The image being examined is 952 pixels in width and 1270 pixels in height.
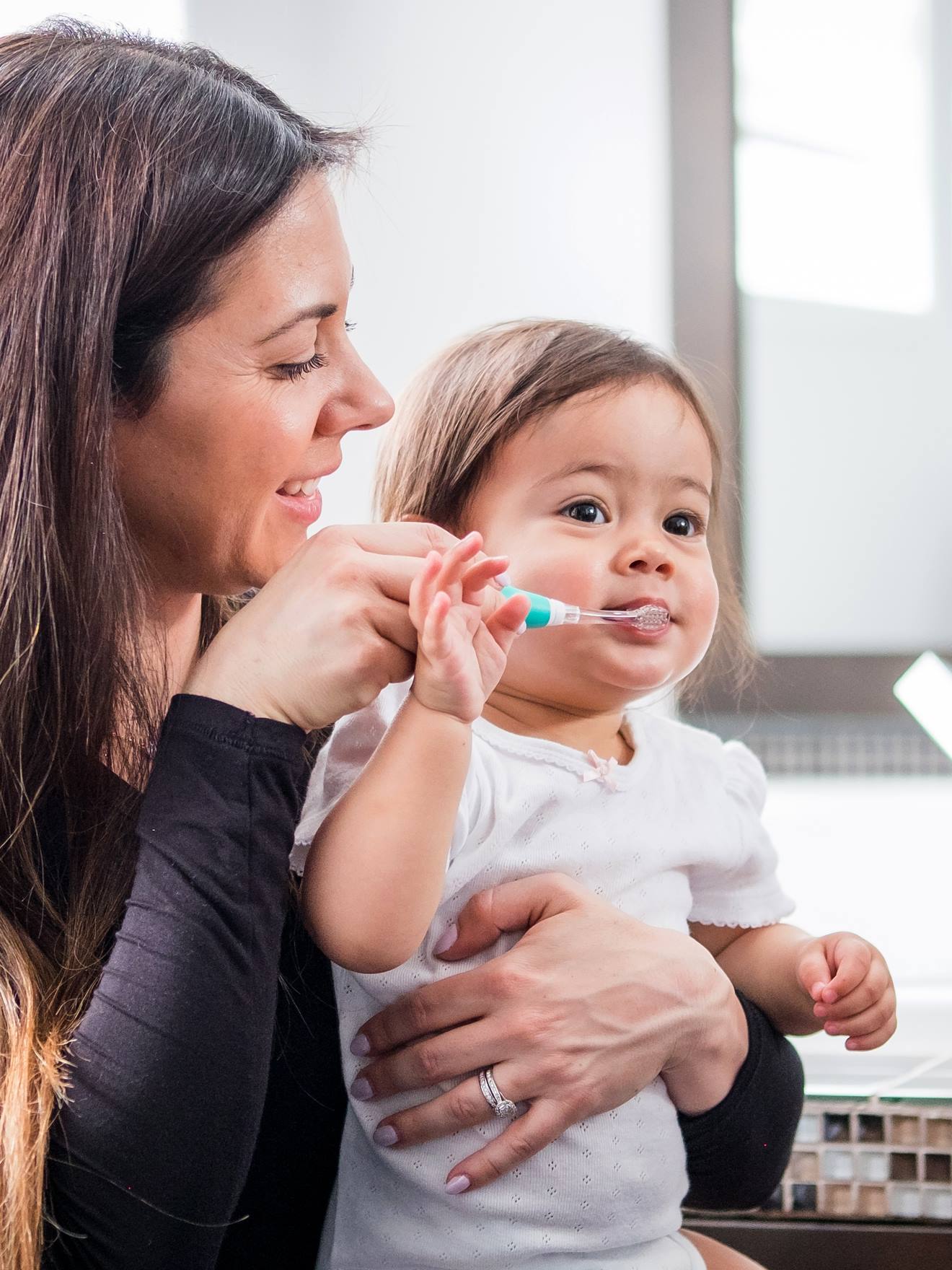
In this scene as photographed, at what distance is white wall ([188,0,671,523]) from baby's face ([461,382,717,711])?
733 mm

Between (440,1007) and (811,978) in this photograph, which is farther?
(811,978)

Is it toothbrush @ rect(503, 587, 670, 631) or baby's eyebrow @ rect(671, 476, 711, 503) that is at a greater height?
baby's eyebrow @ rect(671, 476, 711, 503)

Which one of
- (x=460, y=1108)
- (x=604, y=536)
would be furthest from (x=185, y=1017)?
(x=604, y=536)

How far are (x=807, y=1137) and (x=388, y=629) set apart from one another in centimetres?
101

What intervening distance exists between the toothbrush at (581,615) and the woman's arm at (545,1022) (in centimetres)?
23

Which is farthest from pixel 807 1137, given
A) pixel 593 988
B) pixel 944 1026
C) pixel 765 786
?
pixel 593 988

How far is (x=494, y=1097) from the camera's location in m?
0.96

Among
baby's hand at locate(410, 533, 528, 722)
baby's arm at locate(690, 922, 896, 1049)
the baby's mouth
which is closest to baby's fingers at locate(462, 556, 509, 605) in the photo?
baby's hand at locate(410, 533, 528, 722)

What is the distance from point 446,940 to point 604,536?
0.38 metres

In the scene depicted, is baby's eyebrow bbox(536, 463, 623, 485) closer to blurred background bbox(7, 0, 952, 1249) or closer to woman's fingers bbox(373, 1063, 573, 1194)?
woman's fingers bbox(373, 1063, 573, 1194)

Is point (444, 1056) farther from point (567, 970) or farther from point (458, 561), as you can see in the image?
point (458, 561)

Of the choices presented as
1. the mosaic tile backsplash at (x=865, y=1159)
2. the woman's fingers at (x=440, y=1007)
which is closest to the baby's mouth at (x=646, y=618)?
the woman's fingers at (x=440, y=1007)

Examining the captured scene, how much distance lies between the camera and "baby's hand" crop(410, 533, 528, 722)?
0.80m

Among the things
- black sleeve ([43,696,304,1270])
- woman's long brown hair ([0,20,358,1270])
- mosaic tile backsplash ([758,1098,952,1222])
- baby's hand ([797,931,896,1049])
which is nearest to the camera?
black sleeve ([43,696,304,1270])
